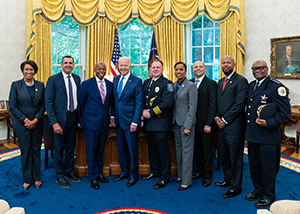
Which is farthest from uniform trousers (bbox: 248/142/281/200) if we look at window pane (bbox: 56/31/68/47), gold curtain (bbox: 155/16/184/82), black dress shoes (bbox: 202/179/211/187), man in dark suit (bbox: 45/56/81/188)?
window pane (bbox: 56/31/68/47)

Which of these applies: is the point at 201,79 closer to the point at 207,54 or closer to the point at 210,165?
the point at 210,165

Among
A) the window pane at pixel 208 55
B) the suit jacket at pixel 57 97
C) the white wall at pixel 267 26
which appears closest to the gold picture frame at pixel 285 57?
the white wall at pixel 267 26

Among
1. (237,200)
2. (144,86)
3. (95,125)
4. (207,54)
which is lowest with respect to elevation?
(237,200)

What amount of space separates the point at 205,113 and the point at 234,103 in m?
0.42

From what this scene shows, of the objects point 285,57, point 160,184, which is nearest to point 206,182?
point 160,184

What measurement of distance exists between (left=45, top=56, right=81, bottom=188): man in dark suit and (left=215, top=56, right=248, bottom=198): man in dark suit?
6.03 ft

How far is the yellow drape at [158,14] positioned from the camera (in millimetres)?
6082

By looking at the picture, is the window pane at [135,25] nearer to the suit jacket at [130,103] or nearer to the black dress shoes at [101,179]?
the suit jacket at [130,103]

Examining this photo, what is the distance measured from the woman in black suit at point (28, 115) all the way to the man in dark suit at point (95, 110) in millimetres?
527

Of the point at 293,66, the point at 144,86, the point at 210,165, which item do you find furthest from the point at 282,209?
the point at 293,66

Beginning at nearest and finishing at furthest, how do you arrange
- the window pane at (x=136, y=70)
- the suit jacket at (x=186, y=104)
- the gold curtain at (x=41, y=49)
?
the suit jacket at (x=186, y=104) < the gold curtain at (x=41, y=49) < the window pane at (x=136, y=70)

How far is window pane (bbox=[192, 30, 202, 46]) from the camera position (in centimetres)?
686

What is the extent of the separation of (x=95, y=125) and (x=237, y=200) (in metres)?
1.91

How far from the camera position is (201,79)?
3.34 meters
